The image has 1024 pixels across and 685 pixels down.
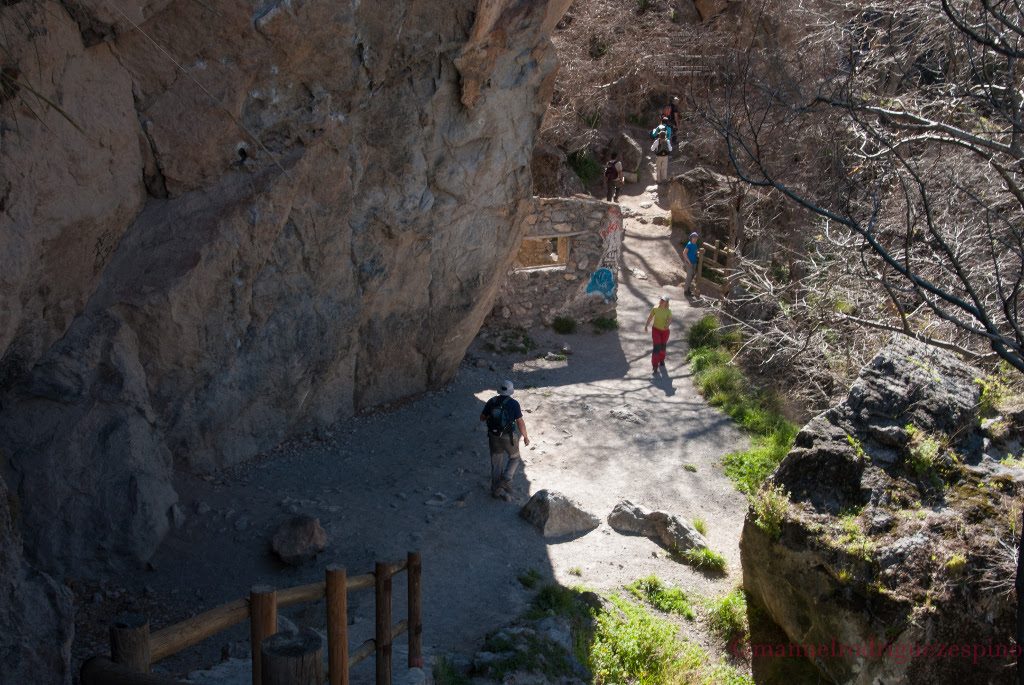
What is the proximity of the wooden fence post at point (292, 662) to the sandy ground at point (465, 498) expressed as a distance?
2.36 meters

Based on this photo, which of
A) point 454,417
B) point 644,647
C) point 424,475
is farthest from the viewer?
point 454,417

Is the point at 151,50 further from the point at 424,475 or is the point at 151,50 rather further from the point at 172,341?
the point at 424,475

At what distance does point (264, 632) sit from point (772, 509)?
15.6 ft

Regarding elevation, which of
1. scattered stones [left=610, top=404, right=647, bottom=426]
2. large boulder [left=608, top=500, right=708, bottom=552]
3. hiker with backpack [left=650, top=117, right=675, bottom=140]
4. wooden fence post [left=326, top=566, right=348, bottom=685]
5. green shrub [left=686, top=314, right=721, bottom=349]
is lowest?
large boulder [left=608, top=500, right=708, bottom=552]

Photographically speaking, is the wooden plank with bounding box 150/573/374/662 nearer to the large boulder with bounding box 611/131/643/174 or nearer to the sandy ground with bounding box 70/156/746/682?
the sandy ground with bounding box 70/156/746/682

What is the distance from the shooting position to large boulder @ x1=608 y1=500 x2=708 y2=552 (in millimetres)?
8453

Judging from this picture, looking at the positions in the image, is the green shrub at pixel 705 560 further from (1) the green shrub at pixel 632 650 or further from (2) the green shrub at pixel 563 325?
(2) the green shrub at pixel 563 325

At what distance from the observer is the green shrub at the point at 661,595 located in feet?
24.6

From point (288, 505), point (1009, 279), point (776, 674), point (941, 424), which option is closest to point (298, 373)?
point (288, 505)

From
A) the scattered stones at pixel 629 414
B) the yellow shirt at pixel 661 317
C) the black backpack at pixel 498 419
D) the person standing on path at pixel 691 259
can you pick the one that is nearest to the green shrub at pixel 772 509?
the black backpack at pixel 498 419

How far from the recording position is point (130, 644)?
108 inches

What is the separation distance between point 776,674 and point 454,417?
470 centimetres

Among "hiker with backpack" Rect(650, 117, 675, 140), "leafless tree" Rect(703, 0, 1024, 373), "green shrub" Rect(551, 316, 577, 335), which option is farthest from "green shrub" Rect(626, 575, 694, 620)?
"hiker with backpack" Rect(650, 117, 675, 140)

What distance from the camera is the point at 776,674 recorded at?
7012 millimetres
